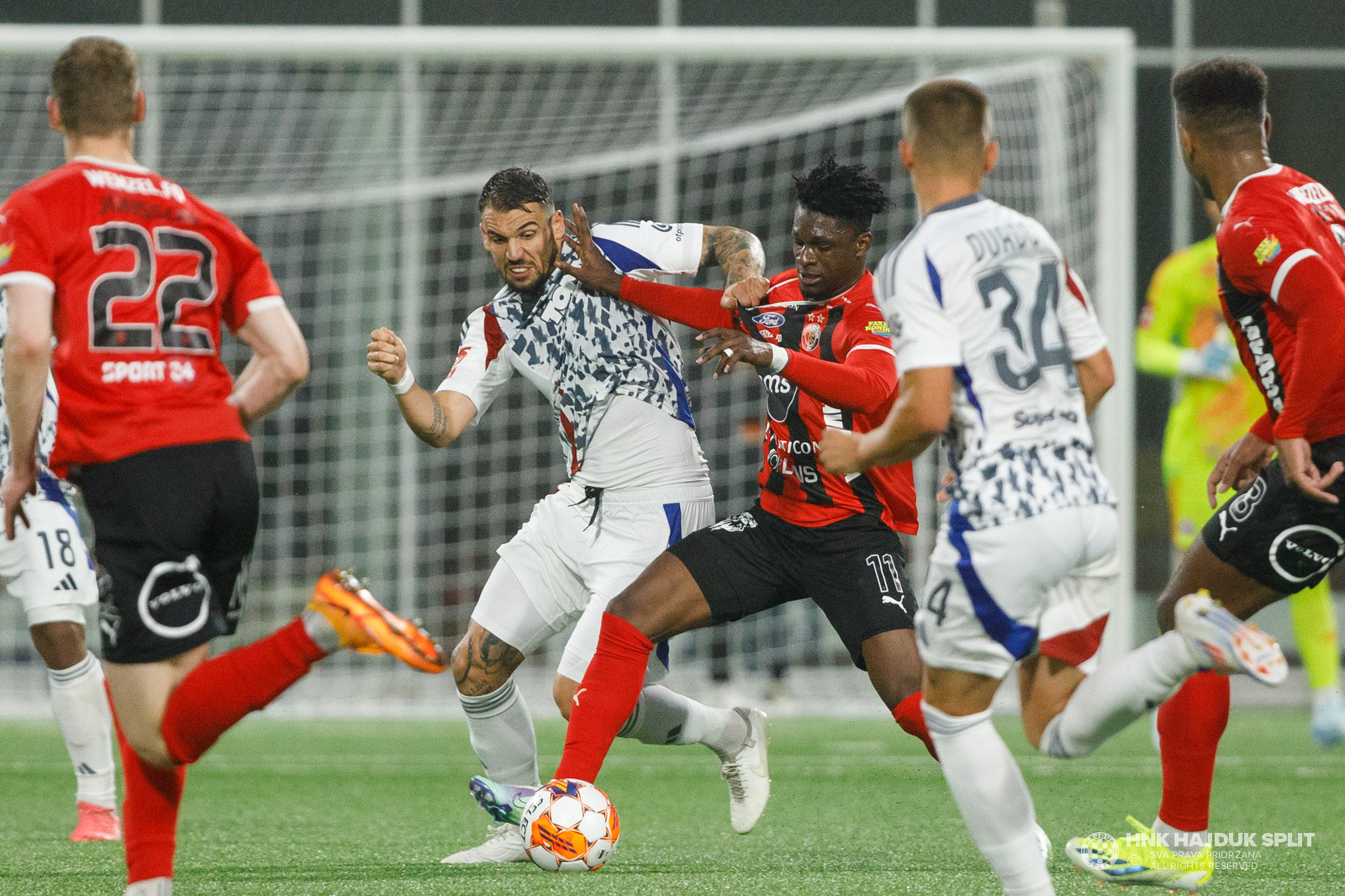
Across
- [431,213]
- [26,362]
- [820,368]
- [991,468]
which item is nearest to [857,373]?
[820,368]

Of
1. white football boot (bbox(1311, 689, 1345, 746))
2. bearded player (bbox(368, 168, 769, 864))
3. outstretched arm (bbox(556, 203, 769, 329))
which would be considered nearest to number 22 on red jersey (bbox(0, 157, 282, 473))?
bearded player (bbox(368, 168, 769, 864))

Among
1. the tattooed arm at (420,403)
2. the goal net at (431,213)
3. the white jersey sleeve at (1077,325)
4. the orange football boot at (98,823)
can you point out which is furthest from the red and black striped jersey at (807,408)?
the goal net at (431,213)

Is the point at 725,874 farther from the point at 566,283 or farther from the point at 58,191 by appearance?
the point at 58,191

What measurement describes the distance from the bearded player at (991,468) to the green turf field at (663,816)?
111 cm

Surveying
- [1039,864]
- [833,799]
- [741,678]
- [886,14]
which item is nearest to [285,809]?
[833,799]

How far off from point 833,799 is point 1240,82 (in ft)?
11.6

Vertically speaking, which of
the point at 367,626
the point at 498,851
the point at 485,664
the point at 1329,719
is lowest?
the point at 1329,719

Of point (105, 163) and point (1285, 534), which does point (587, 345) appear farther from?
point (1285, 534)

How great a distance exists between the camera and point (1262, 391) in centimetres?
422

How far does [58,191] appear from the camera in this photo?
3.52 metres

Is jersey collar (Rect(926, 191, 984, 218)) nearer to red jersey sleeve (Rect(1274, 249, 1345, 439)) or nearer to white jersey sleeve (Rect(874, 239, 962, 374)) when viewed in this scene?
white jersey sleeve (Rect(874, 239, 962, 374))

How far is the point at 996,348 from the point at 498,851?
2.46 meters

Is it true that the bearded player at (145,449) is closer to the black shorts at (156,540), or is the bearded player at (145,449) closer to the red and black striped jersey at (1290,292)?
the black shorts at (156,540)

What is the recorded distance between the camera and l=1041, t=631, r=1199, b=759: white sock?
341 centimetres
